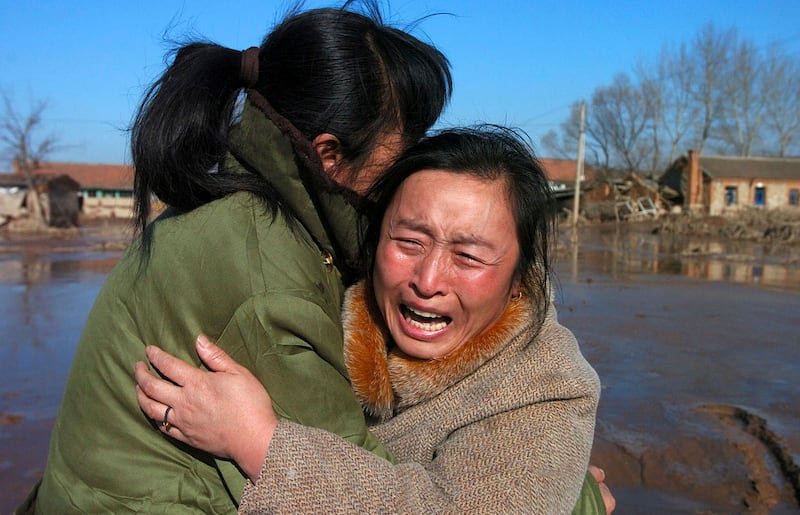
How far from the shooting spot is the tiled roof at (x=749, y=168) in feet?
145

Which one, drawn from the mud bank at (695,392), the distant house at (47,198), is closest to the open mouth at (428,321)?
the mud bank at (695,392)

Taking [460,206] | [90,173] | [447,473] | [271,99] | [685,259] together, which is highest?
[90,173]

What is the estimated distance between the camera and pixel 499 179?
2107mm

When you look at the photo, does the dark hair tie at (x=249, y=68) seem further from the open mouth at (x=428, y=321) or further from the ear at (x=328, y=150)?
the open mouth at (x=428, y=321)

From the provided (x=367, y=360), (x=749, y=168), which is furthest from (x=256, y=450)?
(x=749, y=168)

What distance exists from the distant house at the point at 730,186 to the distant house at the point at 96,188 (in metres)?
37.2

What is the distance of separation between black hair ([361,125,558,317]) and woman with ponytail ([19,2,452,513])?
0.08 m

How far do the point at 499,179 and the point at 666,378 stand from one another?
19.7ft

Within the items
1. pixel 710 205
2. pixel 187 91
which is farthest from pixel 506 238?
pixel 710 205

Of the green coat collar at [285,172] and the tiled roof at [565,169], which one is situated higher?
the tiled roof at [565,169]

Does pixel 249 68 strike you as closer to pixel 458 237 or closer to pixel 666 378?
pixel 458 237

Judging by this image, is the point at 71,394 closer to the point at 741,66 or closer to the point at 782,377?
the point at 782,377

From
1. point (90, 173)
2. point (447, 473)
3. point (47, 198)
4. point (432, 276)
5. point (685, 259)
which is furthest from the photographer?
point (90, 173)

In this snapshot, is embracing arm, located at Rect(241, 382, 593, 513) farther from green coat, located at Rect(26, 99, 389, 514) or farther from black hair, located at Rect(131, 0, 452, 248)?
black hair, located at Rect(131, 0, 452, 248)
